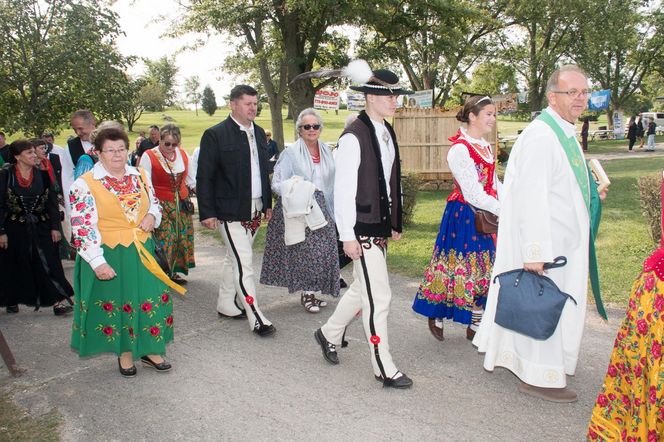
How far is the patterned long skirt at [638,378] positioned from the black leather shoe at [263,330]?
112 inches

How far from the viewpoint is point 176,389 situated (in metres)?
4.13

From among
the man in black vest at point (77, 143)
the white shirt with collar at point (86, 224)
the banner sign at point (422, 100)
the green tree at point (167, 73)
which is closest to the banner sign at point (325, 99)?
the banner sign at point (422, 100)

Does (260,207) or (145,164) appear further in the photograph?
(145,164)

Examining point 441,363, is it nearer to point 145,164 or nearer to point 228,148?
point 228,148

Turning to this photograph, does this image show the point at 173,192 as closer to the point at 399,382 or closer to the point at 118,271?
the point at 118,271

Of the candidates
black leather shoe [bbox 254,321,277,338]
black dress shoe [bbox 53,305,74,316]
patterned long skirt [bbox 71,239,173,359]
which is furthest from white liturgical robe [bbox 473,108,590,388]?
black dress shoe [bbox 53,305,74,316]

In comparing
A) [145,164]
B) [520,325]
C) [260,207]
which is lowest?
[520,325]

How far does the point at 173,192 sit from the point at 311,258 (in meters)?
1.95

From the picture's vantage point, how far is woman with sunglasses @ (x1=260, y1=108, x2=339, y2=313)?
5.72 meters

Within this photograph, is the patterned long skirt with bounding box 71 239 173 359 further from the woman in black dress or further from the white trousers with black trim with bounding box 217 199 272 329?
the woman in black dress

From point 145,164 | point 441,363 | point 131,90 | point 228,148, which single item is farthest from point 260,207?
point 131,90

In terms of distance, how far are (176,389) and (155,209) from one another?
1.37 metres

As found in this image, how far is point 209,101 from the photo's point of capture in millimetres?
87188

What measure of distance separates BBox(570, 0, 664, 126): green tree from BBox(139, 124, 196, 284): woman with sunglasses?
28792mm
